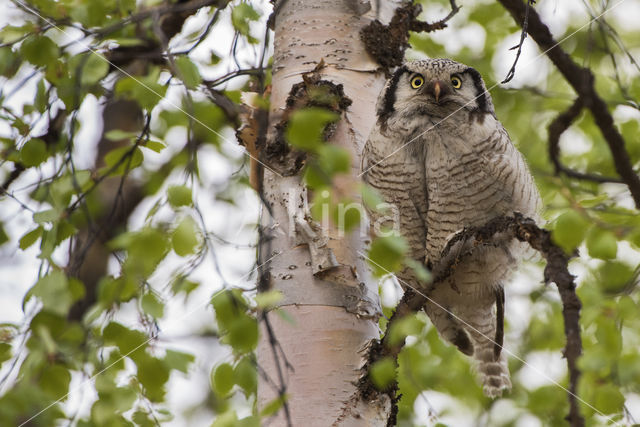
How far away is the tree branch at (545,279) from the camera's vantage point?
3.59ft

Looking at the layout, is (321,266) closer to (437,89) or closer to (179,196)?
(179,196)

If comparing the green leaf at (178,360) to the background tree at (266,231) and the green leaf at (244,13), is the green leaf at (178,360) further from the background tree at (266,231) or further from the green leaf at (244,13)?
the green leaf at (244,13)

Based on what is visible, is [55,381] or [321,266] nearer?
[55,381]

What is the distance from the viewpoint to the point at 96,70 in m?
1.67

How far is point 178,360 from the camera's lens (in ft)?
4.45

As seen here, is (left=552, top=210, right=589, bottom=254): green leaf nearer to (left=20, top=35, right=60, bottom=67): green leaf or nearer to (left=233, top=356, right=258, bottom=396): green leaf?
→ (left=233, top=356, right=258, bottom=396): green leaf

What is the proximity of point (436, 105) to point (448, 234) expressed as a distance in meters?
0.45

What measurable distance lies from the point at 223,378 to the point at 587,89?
1.05m

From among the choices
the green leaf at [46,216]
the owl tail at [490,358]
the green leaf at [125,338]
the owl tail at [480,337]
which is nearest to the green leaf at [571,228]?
the green leaf at [125,338]

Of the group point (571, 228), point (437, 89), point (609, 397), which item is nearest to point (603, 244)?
point (571, 228)

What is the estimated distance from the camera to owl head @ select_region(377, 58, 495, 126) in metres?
2.26

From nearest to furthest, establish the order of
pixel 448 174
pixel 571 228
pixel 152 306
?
1. pixel 571 228
2. pixel 152 306
3. pixel 448 174

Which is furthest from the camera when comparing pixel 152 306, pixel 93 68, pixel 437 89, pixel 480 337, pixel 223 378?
pixel 480 337

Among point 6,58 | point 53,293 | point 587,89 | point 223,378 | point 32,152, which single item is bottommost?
point 223,378
